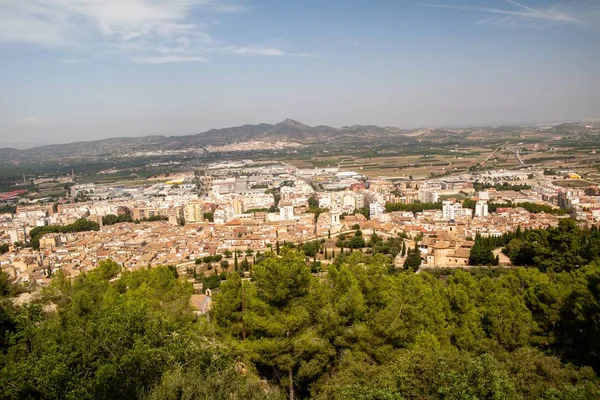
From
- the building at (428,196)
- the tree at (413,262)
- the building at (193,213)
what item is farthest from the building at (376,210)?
the building at (193,213)

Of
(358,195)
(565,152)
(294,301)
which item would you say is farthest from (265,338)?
(565,152)

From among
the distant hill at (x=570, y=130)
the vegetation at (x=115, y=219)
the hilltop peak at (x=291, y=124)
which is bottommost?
the vegetation at (x=115, y=219)

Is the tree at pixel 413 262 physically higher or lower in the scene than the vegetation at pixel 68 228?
higher

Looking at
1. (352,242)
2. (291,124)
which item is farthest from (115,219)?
(291,124)

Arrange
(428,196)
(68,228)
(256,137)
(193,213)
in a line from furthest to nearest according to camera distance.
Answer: (256,137) < (428,196) < (193,213) < (68,228)

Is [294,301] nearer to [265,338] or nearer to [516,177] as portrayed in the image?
[265,338]

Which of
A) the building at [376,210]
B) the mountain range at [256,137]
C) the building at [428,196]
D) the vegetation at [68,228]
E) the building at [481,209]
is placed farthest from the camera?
the mountain range at [256,137]

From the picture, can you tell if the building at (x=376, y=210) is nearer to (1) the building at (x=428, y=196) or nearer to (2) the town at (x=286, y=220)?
(2) the town at (x=286, y=220)

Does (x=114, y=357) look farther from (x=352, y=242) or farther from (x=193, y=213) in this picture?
(x=193, y=213)

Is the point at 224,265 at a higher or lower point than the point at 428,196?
lower
